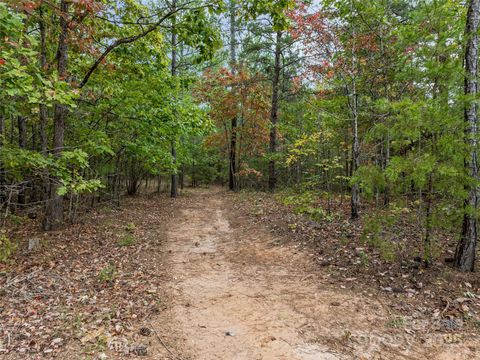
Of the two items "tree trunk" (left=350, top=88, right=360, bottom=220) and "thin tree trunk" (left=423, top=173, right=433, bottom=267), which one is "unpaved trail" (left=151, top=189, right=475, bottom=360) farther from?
"tree trunk" (left=350, top=88, right=360, bottom=220)

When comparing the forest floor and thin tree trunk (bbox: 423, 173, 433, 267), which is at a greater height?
thin tree trunk (bbox: 423, 173, 433, 267)

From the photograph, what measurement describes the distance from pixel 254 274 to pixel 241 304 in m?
1.13

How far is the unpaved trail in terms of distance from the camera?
3414mm

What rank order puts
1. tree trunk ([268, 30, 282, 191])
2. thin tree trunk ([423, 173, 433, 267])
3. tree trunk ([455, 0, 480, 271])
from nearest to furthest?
1. tree trunk ([455, 0, 480, 271])
2. thin tree trunk ([423, 173, 433, 267])
3. tree trunk ([268, 30, 282, 191])

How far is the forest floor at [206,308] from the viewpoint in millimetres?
3461

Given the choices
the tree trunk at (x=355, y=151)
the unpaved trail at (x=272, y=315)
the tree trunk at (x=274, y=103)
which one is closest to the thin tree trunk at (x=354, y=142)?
the tree trunk at (x=355, y=151)

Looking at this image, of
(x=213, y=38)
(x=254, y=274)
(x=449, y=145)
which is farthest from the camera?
(x=213, y=38)

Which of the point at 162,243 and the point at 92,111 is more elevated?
the point at 92,111

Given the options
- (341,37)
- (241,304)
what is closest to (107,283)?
(241,304)

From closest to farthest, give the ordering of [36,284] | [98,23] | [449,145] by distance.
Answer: [449,145]
[36,284]
[98,23]

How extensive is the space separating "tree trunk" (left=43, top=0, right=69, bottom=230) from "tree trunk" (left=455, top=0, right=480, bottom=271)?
7.41 meters

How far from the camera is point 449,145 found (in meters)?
4.35

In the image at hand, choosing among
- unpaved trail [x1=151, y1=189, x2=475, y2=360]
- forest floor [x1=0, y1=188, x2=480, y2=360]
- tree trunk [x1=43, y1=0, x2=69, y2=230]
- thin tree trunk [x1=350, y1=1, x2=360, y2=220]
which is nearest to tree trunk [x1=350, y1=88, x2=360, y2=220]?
thin tree trunk [x1=350, y1=1, x2=360, y2=220]

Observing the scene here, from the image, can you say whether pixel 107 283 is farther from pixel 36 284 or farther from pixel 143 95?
pixel 143 95
